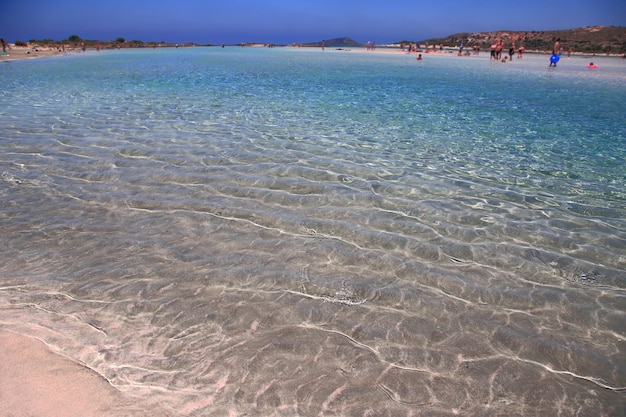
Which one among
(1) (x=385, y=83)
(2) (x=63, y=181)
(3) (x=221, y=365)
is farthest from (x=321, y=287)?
(1) (x=385, y=83)

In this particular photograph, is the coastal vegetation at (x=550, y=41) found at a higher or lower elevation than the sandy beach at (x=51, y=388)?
higher

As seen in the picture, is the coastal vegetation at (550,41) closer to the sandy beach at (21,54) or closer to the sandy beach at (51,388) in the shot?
the sandy beach at (21,54)

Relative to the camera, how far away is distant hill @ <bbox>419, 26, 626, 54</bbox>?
82.1 meters

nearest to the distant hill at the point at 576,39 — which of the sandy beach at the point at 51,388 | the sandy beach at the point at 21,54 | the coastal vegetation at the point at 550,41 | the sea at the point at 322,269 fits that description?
the coastal vegetation at the point at 550,41

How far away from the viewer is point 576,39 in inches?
3903

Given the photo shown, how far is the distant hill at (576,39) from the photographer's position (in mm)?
82125

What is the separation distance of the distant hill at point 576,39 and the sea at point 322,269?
7812cm

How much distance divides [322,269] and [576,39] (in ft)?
407

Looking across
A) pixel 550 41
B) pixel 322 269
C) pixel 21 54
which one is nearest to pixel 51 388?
pixel 322 269

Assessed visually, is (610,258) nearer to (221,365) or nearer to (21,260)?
(221,365)

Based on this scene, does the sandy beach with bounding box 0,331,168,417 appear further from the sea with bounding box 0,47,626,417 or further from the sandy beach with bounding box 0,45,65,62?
the sandy beach with bounding box 0,45,65,62

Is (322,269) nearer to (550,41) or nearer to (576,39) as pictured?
(550,41)

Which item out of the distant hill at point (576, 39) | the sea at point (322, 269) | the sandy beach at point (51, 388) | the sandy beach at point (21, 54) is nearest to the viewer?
the sandy beach at point (51, 388)

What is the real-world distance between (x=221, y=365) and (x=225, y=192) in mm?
4240
